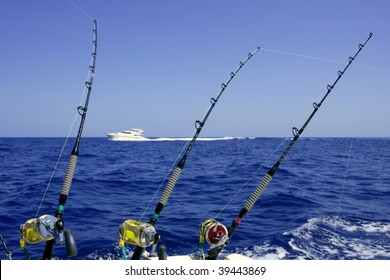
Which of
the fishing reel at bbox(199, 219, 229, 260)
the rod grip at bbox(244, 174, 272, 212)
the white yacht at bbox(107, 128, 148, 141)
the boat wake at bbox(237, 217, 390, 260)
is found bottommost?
the boat wake at bbox(237, 217, 390, 260)

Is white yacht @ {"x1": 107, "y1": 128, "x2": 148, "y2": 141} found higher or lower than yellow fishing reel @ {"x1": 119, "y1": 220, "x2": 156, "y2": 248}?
higher

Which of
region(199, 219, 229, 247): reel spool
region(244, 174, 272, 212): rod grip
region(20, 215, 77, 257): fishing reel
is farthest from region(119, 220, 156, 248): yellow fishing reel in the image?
region(244, 174, 272, 212): rod grip

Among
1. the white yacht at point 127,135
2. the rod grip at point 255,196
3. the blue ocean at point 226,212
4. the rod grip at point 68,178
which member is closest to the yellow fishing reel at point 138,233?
the rod grip at point 68,178

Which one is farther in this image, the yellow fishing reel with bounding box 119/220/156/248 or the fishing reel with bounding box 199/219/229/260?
the fishing reel with bounding box 199/219/229/260

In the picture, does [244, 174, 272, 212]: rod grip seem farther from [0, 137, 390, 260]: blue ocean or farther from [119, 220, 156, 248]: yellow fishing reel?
[0, 137, 390, 260]: blue ocean

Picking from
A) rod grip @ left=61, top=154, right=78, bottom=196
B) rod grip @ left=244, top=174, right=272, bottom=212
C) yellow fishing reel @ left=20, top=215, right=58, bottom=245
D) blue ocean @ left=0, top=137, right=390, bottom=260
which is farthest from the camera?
blue ocean @ left=0, top=137, right=390, bottom=260

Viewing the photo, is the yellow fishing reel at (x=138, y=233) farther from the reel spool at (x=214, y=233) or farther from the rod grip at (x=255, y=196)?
the rod grip at (x=255, y=196)

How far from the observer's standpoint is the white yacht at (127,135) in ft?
351

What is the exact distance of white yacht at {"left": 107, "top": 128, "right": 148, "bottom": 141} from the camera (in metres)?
107

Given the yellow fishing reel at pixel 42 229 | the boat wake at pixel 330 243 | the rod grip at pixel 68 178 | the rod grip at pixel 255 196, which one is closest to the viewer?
the yellow fishing reel at pixel 42 229

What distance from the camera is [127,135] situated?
110 meters

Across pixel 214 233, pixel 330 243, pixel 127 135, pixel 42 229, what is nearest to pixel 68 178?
pixel 42 229

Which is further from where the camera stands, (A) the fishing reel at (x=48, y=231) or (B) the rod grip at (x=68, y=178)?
(B) the rod grip at (x=68, y=178)
